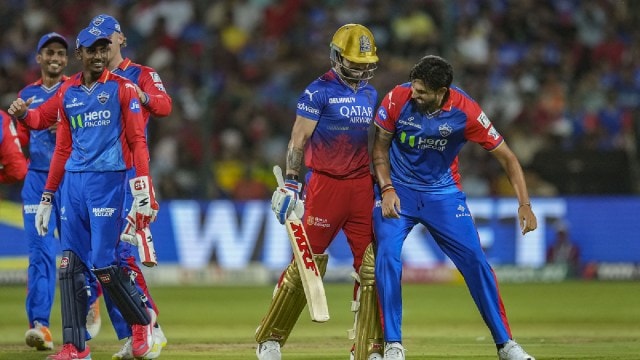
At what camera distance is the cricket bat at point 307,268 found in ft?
29.6

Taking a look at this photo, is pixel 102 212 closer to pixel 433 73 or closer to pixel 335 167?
pixel 335 167

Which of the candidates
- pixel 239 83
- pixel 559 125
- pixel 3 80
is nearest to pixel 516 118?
pixel 559 125

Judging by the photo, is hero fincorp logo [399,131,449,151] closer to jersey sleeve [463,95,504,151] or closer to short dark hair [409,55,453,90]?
jersey sleeve [463,95,504,151]

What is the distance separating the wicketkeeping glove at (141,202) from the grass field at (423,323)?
1.73 meters

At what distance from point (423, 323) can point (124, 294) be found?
206 inches

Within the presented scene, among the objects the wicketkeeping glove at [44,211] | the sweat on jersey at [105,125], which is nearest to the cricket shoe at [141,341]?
the wicketkeeping glove at [44,211]

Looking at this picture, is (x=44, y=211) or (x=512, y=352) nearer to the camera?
(x=512, y=352)

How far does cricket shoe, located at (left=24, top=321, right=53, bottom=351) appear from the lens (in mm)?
10938

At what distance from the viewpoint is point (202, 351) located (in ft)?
35.6

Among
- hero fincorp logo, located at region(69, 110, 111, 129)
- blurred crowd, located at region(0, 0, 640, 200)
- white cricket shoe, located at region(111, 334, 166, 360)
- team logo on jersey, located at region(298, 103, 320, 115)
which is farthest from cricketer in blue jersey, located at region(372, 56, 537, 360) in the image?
blurred crowd, located at region(0, 0, 640, 200)

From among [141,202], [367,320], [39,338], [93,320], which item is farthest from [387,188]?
[39,338]

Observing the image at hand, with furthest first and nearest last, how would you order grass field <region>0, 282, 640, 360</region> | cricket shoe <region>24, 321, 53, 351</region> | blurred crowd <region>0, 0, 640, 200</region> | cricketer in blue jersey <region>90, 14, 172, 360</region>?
blurred crowd <region>0, 0, 640, 200</region>
cricket shoe <region>24, 321, 53, 351</region>
grass field <region>0, 282, 640, 360</region>
cricketer in blue jersey <region>90, 14, 172, 360</region>

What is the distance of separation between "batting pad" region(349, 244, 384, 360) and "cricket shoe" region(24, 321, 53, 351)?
3.28m

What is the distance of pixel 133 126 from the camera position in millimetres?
9234
